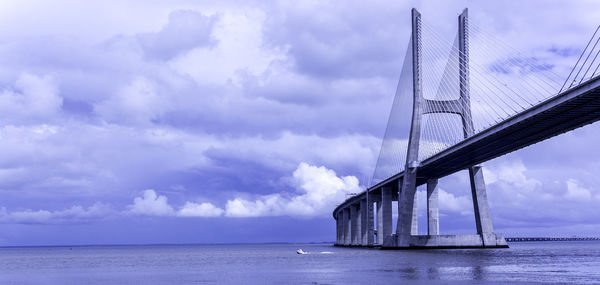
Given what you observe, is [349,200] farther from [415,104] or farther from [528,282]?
[528,282]

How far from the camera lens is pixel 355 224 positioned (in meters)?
120

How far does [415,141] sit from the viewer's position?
6531cm

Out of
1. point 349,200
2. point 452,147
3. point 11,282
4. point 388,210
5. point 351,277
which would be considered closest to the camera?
point 351,277

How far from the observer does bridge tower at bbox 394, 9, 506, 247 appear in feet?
215

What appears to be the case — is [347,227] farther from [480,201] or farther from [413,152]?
[413,152]

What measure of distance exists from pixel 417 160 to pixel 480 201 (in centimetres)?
840

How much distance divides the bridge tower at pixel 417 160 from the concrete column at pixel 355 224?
42564 millimetres

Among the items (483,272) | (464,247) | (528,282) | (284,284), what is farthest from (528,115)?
(464,247)

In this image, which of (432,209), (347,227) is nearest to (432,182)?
(432,209)

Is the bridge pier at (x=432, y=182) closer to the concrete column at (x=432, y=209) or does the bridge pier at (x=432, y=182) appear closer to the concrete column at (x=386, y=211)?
the concrete column at (x=432, y=209)

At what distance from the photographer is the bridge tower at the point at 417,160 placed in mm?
65625

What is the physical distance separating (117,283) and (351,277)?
1299 cm

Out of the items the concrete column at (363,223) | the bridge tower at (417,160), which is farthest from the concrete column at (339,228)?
the bridge tower at (417,160)

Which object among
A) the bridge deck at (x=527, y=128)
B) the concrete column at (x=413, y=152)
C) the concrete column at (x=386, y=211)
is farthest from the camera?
the concrete column at (x=386, y=211)
